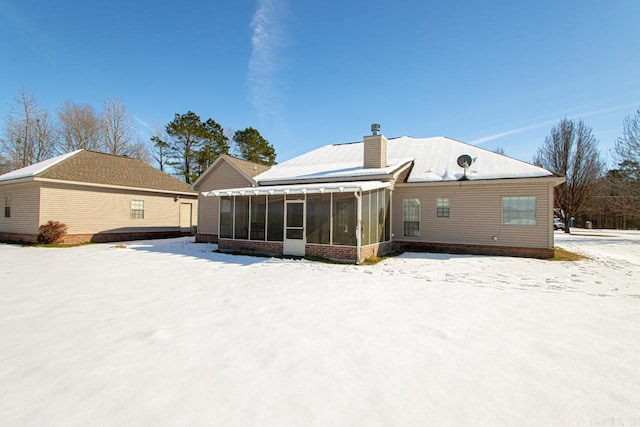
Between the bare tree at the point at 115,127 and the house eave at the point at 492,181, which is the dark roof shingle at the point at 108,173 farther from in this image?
the house eave at the point at 492,181

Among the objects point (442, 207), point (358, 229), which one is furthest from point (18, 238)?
point (442, 207)

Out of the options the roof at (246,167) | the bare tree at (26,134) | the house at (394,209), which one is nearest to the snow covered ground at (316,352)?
the house at (394,209)

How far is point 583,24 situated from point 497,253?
7905 mm

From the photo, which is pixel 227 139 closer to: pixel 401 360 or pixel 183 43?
pixel 183 43

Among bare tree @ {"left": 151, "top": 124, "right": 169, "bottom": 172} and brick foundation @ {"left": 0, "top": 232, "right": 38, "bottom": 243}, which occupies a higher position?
bare tree @ {"left": 151, "top": 124, "right": 169, "bottom": 172}

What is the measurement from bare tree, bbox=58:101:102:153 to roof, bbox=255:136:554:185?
23129 mm

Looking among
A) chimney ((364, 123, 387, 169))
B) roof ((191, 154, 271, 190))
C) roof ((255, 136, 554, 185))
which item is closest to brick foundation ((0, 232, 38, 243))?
roof ((191, 154, 271, 190))

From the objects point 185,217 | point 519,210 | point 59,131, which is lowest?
point 185,217

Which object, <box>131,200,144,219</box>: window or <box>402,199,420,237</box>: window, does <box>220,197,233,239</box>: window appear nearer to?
<box>131,200,144,219</box>: window

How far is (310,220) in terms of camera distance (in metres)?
11.1

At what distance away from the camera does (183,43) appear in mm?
13461

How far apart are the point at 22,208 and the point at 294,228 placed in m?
14.4

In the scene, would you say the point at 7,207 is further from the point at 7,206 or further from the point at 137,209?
the point at 137,209

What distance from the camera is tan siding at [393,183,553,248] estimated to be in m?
11.6
